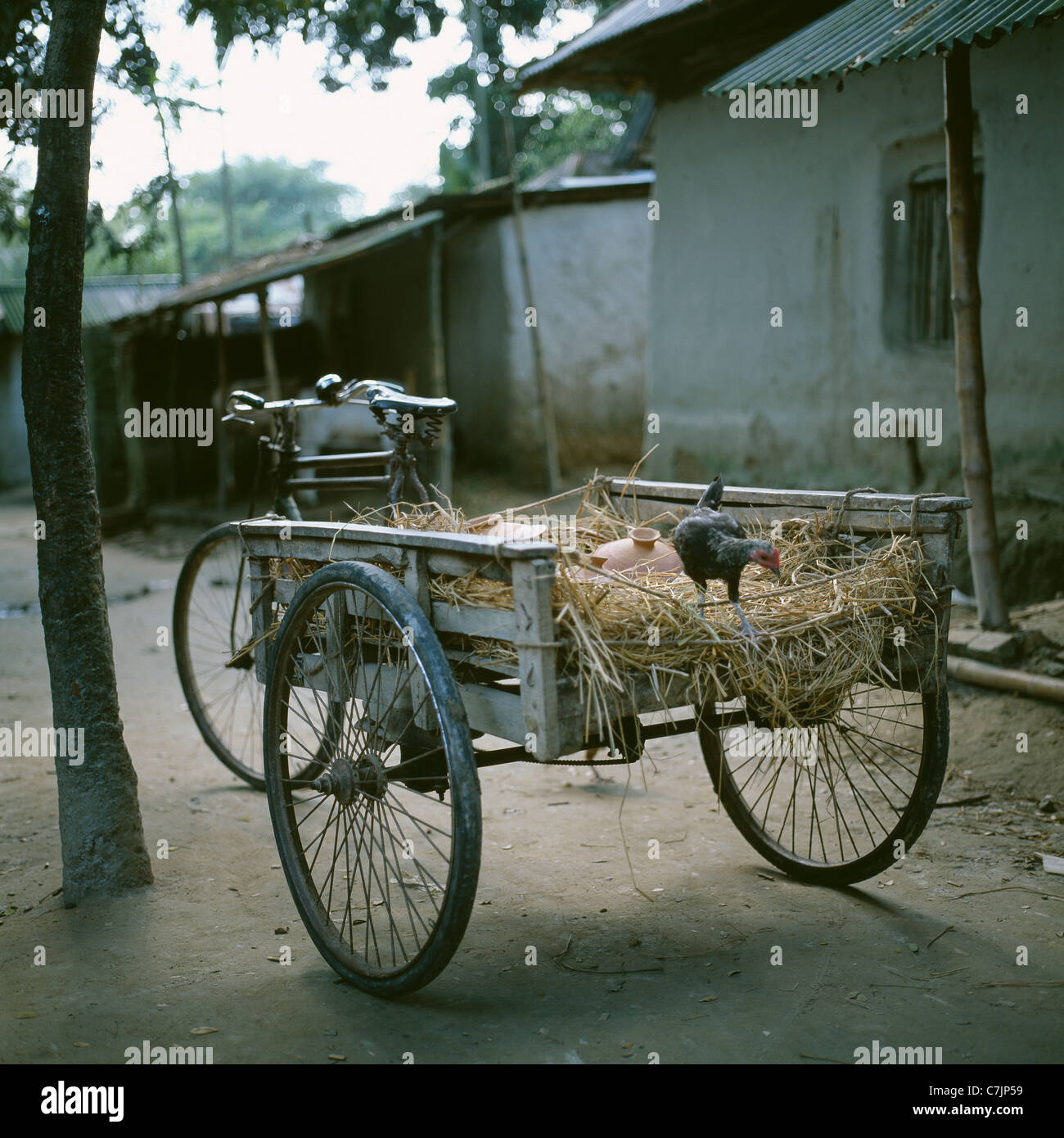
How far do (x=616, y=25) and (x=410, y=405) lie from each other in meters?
5.72

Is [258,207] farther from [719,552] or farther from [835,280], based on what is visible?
[719,552]

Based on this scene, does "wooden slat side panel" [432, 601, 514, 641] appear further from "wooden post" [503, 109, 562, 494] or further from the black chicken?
"wooden post" [503, 109, 562, 494]

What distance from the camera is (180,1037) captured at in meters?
2.48

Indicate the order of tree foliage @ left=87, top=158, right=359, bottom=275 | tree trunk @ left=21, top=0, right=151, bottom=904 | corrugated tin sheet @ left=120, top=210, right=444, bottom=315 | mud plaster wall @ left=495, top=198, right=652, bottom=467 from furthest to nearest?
tree foliage @ left=87, top=158, right=359, bottom=275 → mud plaster wall @ left=495, top=198, right=652, bottom=467 → corrugated tin sheet @ left=120, top=210, right=444, bottom=315 → tree trunk @ left=21, top=0, right=151, bottom=904

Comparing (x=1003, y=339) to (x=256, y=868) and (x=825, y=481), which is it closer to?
(x=825, y=481)

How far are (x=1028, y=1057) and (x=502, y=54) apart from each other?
21.1 metres

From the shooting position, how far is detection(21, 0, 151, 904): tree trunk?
3186 mm

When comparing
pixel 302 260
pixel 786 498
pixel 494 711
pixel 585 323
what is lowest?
pixel 494 711

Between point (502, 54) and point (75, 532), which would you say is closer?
point (75, 532)

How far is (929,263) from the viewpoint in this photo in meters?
6.53

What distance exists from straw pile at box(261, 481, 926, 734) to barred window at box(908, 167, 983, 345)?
4055 mm

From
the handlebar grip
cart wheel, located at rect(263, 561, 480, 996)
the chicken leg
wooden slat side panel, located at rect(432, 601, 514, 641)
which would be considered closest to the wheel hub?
cart wheel, located at rect(263, 561, 480, 996)

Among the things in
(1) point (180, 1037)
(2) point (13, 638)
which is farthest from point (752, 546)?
(2) point (13, 638)

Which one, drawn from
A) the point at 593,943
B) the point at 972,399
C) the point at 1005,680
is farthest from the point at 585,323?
the point at 593,943
